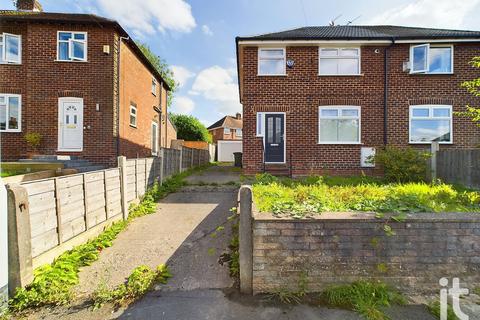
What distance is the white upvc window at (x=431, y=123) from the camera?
33.3 ft

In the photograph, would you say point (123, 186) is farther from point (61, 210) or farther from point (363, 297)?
point (363, 297)

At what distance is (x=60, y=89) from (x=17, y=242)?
9.40 meters

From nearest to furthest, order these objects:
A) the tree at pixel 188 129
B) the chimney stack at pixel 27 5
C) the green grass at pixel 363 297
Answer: the green grass at pixel 363 297
the chimney stack at pixel 27 5
the tree at pixel 188 129

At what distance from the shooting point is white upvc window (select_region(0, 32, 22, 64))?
10.3 m

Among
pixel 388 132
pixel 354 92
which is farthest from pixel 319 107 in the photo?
pixel 388 132

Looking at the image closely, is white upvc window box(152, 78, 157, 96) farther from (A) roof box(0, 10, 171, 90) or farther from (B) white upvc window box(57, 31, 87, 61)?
(B) white upvc window box(57, 31, 87, 61)

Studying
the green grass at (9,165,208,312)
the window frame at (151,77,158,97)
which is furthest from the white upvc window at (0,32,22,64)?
the green grass at (9,165,208,312)

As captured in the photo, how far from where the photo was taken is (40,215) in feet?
11.3

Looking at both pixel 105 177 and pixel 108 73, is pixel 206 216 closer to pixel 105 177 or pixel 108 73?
pixel 105 177

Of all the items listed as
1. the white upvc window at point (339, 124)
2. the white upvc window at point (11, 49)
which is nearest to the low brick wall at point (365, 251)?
the white upvc window at point (339, 124)

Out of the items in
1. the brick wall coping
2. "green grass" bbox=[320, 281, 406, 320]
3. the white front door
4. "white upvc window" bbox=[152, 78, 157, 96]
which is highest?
"white upvc window" bbox=[152, 78, 157, 96]

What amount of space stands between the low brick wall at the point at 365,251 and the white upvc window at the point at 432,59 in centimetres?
952

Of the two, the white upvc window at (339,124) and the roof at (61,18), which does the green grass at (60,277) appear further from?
the roof at (61,18)

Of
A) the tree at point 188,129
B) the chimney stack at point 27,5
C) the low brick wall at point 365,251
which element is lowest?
the low brick wall at point 365,251
